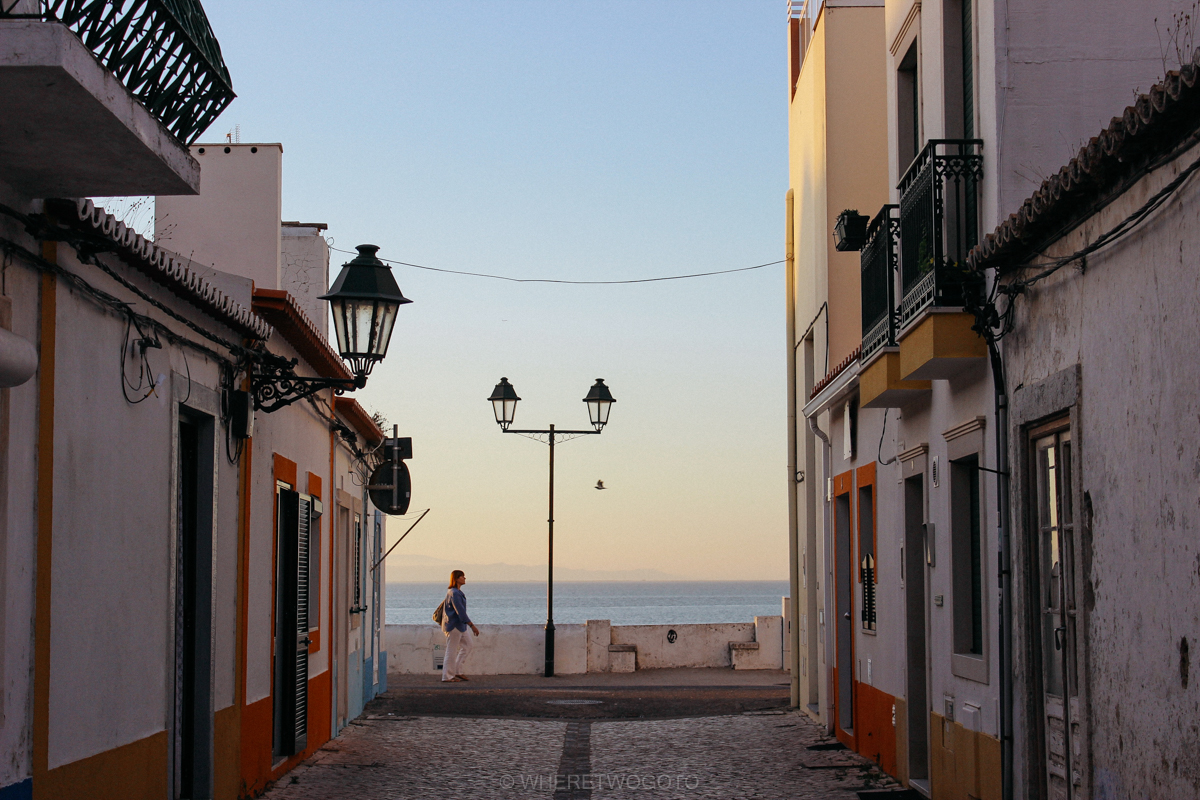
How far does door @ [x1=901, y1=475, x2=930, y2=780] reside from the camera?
11242mm

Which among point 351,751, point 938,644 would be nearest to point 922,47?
point 938,644

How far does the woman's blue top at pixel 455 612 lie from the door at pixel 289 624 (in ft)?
28.4

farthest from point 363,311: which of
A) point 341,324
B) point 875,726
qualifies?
point 875,726

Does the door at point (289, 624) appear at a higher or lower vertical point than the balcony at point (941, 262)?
lower

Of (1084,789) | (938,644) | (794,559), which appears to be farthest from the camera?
(794,559)

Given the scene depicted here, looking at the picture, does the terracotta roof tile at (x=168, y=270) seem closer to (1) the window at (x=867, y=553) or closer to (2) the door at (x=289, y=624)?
(2) the door at (x=289, y=624)

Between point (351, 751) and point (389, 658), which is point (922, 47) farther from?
point (389, 658)

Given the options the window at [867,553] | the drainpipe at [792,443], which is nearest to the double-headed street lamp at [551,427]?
the drainpipe at [792,443]

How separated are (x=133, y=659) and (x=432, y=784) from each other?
174 inches

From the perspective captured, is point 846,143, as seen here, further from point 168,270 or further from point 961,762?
point 168,270

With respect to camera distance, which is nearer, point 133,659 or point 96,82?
point 96,82

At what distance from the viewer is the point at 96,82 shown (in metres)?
5.36

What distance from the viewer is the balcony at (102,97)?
199 inches

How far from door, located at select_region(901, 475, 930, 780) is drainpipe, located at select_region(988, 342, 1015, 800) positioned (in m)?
2.65
